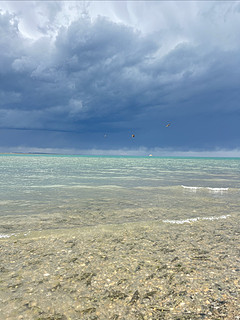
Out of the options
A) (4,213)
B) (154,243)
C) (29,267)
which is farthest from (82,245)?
(4,213)

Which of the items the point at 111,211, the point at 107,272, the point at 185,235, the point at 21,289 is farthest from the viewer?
the point at 111,211

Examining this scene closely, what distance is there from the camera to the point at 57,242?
28.4ft

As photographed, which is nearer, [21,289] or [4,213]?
[21,289]

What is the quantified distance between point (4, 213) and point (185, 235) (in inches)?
422

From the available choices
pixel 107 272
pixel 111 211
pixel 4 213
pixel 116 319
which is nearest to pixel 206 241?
pixel 107 272

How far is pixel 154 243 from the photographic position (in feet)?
28.3

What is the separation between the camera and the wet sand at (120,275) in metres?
4.74

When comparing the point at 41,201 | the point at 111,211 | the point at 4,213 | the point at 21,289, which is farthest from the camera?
the point at 41,201

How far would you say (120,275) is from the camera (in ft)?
20.2

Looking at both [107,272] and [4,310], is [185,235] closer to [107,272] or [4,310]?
[107,272]

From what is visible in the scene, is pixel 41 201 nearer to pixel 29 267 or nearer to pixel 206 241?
pixel 29 267

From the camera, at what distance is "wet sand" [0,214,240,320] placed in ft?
15.5

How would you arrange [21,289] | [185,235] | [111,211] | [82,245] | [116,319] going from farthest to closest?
[111,211], [185,235], [82,245], [21,289], [116,319]

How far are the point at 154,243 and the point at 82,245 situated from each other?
2946mm
